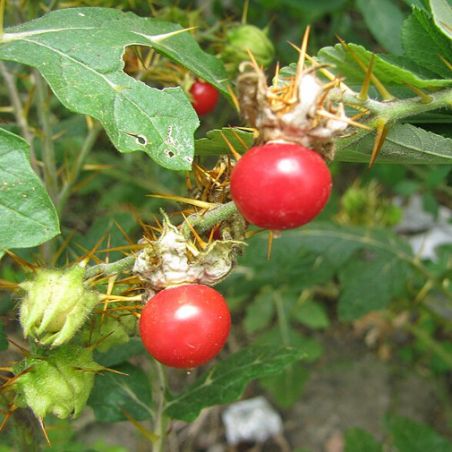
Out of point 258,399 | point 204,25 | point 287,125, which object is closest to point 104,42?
point 287,125

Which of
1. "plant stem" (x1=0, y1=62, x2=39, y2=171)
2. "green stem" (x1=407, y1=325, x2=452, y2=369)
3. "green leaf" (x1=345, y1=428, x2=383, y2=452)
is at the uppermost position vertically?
"plant stem" (x1=0, y1=62, x2=39, y2=171)

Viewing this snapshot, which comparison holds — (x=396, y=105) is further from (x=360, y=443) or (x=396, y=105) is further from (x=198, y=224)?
(x=360, y=443)

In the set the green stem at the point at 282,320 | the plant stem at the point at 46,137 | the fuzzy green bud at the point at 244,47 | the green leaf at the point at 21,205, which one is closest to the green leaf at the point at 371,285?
the green stem at the point at 282,320

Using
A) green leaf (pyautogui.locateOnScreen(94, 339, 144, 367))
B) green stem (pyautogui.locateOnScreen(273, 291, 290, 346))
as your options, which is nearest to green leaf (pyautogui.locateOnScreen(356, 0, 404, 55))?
green leaf (pyautogui.locateOnScreen(94, 339, 144, 367))

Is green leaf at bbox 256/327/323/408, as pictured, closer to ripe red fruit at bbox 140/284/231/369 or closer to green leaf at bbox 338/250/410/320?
green leaf at bbox 338/250/410/320

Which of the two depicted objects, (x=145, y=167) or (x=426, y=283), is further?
(x=145, y=167)

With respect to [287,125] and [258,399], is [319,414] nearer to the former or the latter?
[258,399]

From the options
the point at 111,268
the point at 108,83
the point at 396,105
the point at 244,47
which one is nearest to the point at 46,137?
the point at 244,47
